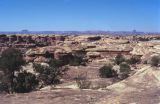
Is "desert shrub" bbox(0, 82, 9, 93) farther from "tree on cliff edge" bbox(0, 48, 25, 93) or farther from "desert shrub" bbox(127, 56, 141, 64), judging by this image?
"desert shrub" bbox(127, 56, 141, 64)

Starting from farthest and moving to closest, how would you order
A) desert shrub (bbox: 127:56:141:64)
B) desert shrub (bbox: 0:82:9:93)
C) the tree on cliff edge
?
1. desert shrub (bbox: 127:56:141:64)
2. the tree on cliff edge
3. desert shrub (bbox: 0:82:9:93)

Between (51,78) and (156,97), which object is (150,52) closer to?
(51,78)

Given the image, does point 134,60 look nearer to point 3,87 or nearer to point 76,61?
point 76,61

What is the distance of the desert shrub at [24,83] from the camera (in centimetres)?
2838

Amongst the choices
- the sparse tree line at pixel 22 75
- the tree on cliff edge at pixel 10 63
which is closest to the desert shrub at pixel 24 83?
the sparse tree line at pixel 22 75

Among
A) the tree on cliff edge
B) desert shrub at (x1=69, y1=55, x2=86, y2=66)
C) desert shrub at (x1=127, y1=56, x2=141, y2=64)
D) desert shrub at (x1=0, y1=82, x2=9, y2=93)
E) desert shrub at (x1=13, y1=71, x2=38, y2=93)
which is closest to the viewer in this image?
desert shrub at (x1=13, y1=71, x2=38, y2=93)

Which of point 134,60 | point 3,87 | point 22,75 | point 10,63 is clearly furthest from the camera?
point 134,60

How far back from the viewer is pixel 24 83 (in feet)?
95.6

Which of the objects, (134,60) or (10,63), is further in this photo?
(134,60)

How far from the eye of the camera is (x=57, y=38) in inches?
4734

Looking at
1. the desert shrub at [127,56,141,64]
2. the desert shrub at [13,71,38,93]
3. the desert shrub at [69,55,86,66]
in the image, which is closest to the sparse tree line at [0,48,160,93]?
the desert shrub at [13,71,38,93]

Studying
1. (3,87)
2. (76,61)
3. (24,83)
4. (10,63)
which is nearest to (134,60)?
(76,61)

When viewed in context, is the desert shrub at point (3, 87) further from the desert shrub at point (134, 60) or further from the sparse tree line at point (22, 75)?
the desert shrub at point (134, 60)

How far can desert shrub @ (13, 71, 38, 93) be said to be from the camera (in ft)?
93.1
